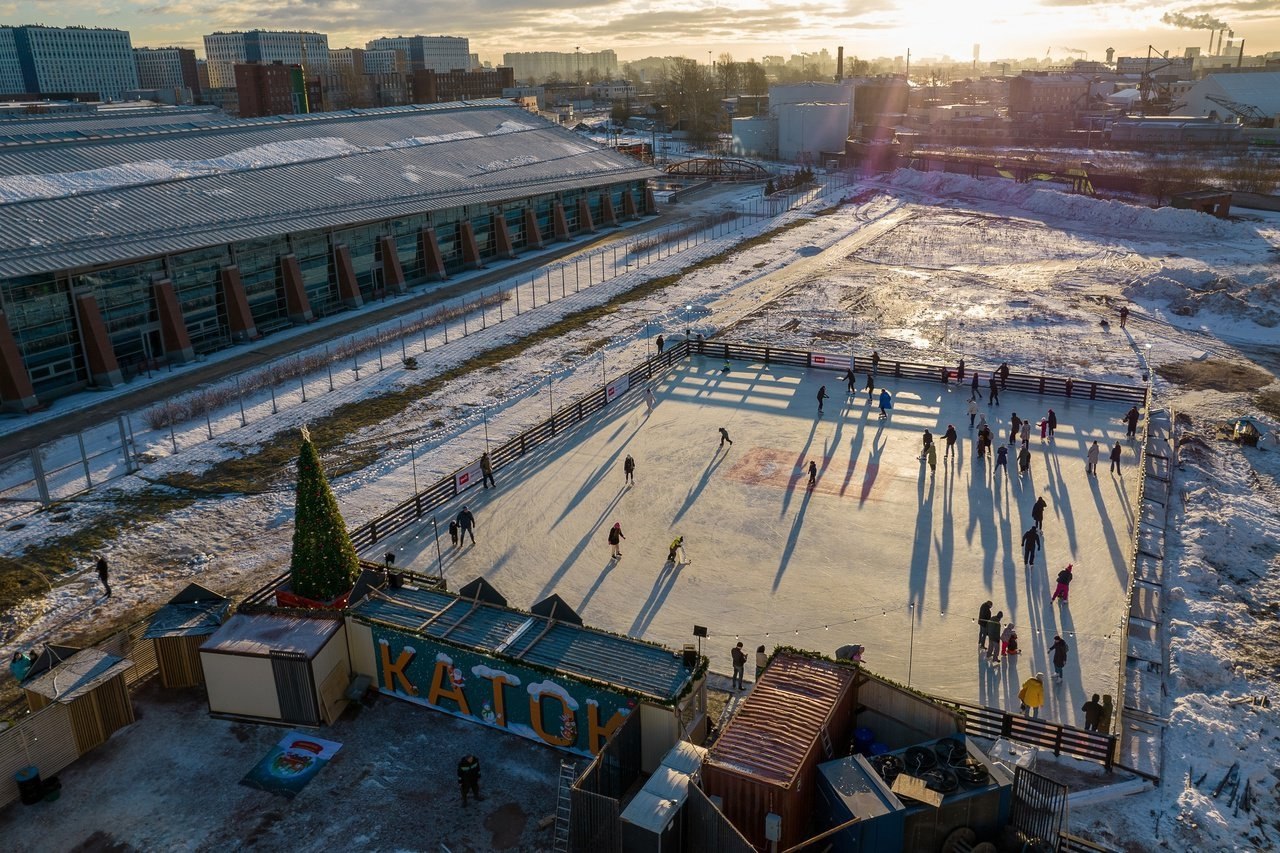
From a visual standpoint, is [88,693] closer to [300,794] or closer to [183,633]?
[183,633]

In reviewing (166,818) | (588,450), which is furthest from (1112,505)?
(166,818)

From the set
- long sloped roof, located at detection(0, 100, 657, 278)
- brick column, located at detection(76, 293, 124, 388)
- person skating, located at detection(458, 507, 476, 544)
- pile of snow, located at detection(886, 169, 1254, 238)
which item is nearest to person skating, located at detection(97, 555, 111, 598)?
person skating, located at detection(458, 507, 476, 544)

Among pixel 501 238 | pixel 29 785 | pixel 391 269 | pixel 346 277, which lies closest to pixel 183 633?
pixel 29 785

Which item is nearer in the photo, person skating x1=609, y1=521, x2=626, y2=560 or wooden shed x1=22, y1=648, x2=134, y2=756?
wooden shed x1=22, y1=648, x2=134, y2=756

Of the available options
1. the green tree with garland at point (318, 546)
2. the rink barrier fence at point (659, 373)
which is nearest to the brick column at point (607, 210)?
the rink barrier fence at point (659, 373)

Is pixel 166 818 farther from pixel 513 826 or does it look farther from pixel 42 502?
pixel 42 502

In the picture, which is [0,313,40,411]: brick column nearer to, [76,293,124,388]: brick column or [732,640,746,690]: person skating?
[76,293,124,388]: brick column
